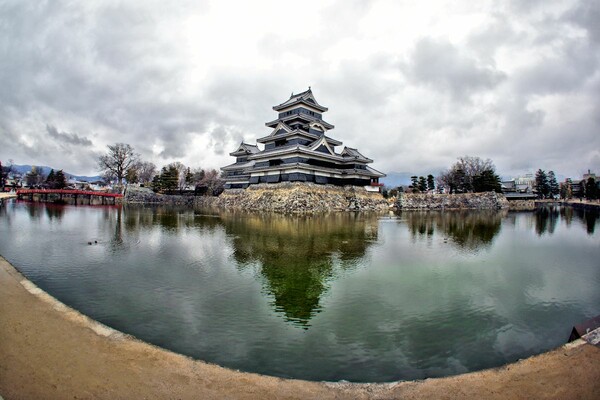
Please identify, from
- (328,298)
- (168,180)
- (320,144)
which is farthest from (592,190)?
(168,180)

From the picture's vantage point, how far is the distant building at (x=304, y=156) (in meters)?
44.1

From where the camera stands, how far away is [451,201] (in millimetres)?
57281

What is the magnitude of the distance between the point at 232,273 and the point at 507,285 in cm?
883

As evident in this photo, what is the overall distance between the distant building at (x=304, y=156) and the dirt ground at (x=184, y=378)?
38629mm

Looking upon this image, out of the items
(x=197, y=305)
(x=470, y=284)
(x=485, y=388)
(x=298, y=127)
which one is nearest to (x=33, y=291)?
(x=197, y=305)

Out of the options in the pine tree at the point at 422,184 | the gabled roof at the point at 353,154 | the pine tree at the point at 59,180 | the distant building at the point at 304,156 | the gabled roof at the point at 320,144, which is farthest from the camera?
the pine tree at the point at 59,180

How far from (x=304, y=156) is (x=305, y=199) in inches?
262

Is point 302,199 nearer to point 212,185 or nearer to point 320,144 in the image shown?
point 320,144

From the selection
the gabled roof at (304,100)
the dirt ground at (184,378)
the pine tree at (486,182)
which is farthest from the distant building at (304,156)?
the dirt ground at (184,378)

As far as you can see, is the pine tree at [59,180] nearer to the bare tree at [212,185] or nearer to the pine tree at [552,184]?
the bare tree at [212,185]

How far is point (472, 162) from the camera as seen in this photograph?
71.1 metres

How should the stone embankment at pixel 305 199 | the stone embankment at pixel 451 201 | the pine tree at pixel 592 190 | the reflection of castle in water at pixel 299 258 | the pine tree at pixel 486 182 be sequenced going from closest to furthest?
the reflection of castle in water at pixel 299 258, the stone embankment at pixel 305 199, the stone embankment at pixel 451 201, the pine tree at pixel 486 182, the pine tree at pixel 592 190

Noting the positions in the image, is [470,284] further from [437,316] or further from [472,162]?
[472,162]

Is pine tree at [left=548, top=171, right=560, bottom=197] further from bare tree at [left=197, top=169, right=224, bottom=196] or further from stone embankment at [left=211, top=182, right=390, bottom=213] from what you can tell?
bare tree at [left=197, top=169, right=224, bottom=196]
